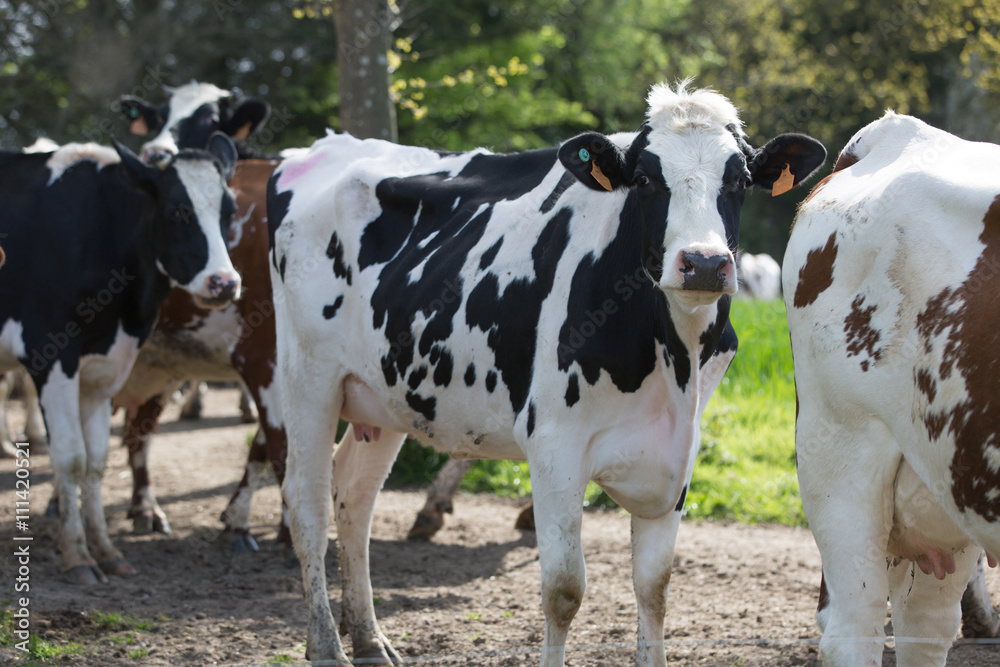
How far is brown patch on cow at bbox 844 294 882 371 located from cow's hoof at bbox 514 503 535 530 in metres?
4.52

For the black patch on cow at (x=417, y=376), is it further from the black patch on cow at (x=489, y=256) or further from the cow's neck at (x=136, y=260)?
the cow's neck at (x=136, y=260)

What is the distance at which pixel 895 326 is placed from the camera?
3.05 m

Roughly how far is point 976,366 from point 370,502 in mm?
3259

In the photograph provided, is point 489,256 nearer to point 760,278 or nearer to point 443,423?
point 443,423

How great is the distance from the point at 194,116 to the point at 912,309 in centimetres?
728

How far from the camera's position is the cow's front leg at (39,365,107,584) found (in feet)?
20.7

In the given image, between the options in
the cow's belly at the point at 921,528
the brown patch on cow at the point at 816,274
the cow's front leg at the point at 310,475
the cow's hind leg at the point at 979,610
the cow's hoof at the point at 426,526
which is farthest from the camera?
the cow's hoof at the point at 426,526

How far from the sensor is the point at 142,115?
360 inches

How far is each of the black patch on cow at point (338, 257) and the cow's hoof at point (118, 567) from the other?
283 centimetres

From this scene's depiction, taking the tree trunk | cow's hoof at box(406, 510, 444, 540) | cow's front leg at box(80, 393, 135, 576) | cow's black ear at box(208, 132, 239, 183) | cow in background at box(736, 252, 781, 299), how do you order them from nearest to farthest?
cow's front leg at box(80, 393, 135, 576) → cow's black ear at box(208, 132, 239, 183) → cow's hoof at box(406, 510, 444, 540) → the tree trunk → cow in background at box(736, 252, 781, 299)

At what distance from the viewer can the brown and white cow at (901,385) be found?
2.81 metres

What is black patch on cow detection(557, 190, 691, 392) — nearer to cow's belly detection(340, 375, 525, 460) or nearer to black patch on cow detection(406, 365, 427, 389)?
cow's belly detection(340, 375, 525, 460)

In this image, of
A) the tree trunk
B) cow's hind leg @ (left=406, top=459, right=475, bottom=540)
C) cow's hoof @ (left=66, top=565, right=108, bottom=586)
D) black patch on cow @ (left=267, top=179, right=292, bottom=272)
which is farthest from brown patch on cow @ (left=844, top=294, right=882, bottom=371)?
the tree trunk

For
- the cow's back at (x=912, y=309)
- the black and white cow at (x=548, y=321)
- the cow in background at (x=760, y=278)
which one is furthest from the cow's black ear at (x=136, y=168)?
the cow in background at (x=760, y=278)
